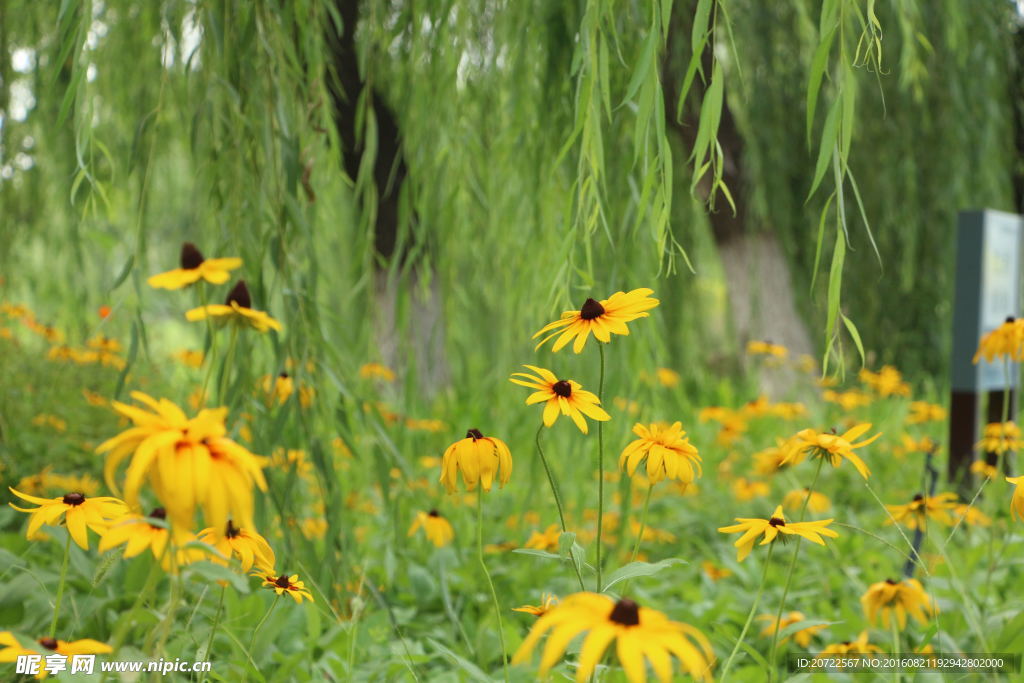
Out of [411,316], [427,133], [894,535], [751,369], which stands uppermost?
[427,133]

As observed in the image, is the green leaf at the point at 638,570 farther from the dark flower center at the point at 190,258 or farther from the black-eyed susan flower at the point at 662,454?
the dark flower center at the point at 190,258

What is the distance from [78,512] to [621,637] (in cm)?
59

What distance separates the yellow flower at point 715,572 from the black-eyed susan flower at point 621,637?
1.58m

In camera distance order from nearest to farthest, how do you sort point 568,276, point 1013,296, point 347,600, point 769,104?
point 568,276, point 347,600, point 1013,296, point 769,104

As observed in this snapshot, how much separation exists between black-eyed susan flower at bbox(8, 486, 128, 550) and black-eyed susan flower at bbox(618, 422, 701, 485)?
0.58 m

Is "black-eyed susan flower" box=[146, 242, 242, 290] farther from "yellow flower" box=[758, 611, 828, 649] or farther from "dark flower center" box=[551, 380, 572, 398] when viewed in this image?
"yellow flower" box=[758, 611, 828, 649]

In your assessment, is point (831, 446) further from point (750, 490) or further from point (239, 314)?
point (750, 490)

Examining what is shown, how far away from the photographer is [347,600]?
1630 millimetres

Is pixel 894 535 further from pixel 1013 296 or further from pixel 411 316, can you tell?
pixel 411 316

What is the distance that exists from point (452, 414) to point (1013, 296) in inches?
84.0

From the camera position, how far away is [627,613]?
0.63m

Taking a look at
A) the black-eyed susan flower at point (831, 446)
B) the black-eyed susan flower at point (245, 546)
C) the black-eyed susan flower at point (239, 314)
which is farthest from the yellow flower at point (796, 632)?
the black-eyed susan flower at point (239, 314)

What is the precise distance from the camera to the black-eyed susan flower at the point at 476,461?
958 millimetres

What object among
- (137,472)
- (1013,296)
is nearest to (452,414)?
(1013,296)
